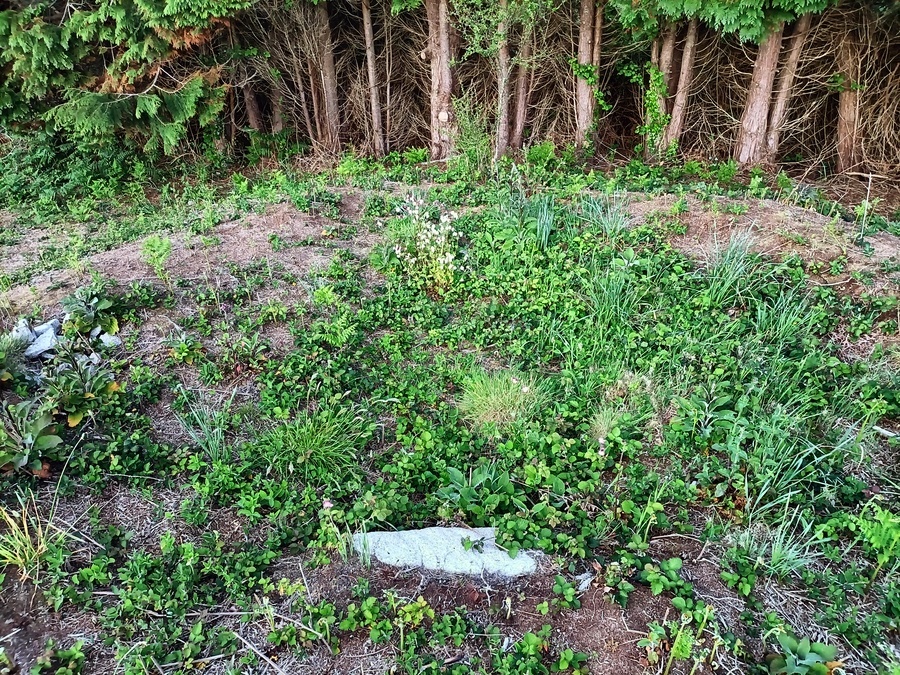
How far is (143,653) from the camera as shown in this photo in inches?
84.6

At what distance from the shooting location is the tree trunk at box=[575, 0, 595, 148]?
7008 millimetres

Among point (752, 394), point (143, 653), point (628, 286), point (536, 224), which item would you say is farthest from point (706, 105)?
point (143, 653)

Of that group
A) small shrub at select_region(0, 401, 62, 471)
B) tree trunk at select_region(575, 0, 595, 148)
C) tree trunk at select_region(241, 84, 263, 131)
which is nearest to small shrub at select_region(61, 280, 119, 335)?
small shrub at select_region(0, 401, 62, 471)

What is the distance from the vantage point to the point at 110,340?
3713 millimetres

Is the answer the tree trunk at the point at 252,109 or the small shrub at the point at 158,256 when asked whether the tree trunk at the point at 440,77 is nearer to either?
the tree trunk at the point at 252,109

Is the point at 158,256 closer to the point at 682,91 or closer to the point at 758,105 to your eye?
the point at 682,91

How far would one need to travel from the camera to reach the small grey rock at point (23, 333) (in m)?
3.46

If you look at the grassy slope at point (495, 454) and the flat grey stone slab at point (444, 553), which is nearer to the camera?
the grassy slope at point (495, 454)

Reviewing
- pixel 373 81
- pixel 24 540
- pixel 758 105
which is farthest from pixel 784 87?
→ pixel 24 540

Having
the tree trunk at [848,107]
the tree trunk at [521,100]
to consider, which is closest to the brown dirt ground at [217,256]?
the tree trunk at [521,100]

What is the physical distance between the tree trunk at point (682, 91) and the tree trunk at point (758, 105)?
0.70 m

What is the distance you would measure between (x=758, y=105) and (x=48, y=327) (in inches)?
289

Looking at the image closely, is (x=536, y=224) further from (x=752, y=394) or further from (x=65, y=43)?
(x=65, y=43)

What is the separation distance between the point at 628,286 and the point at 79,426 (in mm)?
3584
